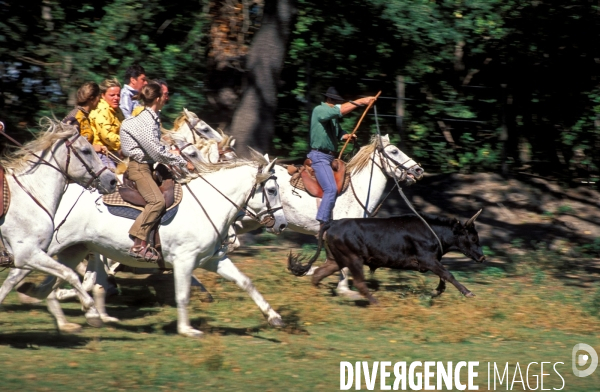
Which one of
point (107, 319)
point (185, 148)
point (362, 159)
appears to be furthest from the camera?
point (362, 159)

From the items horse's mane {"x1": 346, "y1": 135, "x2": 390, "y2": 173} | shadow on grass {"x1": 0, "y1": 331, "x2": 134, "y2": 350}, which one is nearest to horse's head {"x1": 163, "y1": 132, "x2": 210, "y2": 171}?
horse's mane {"x1": 346, "y1": 135, "x2": 390, "y2": 173}

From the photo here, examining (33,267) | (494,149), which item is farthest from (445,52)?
(33,267)

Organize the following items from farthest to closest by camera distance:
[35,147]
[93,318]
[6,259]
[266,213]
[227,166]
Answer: [266,213], [227,166], [35,147], [93,318], [6,259]

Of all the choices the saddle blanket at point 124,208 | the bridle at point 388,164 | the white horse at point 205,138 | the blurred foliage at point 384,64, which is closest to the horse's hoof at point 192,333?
the saddle blanket at point 124,208

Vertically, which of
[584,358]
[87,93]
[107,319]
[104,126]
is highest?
[87,93]

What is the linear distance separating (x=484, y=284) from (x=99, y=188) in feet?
20.2

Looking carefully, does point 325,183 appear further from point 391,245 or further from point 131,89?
point 131,89

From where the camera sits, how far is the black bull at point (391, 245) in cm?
1138

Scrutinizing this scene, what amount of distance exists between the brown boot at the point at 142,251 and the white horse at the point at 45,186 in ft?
2.01

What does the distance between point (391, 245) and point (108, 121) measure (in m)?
3.76

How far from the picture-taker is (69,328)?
372 inches

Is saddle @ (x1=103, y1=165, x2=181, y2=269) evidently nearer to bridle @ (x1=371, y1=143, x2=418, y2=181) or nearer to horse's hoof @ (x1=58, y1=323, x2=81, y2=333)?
horse's hoof @ (x1=58, y1=323, x2=81, y2=333)

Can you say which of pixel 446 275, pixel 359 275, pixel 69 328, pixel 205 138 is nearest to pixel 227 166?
pixel 69 328

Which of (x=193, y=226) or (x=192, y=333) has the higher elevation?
(x=193, y=226)
